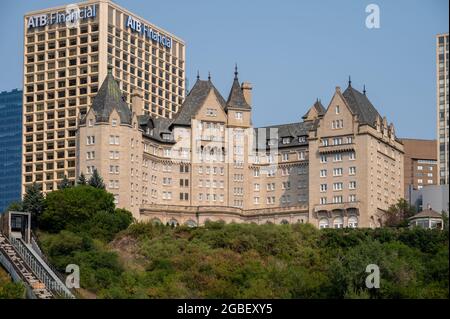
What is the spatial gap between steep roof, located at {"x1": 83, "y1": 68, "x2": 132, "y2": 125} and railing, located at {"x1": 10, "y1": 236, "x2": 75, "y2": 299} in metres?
32.7

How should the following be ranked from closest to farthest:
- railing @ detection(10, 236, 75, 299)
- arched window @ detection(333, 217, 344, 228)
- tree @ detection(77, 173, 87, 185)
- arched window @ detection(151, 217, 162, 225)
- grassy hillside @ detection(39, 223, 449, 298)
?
grassy hillside @ detection(39, 223, 449, 298), railing @ detection(10, 236, 75, 299), arched window @ detection(151, 217, 162, 225), tree @ detection(77, 173, 87, 185), arched window @ detection(333, 217, 344, 228)

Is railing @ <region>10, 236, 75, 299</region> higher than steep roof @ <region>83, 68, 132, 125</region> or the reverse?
the reverse

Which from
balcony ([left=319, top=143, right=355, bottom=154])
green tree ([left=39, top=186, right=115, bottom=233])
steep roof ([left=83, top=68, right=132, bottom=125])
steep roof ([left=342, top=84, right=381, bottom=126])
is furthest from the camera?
steep roof ([left=342, top=84, right=381, bottom=126])

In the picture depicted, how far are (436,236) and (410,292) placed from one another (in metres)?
33.7

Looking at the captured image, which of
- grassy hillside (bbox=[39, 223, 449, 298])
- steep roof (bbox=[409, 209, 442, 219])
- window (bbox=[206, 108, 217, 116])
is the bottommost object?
grassy hillside (bbox=[39, 223, 449, 298])

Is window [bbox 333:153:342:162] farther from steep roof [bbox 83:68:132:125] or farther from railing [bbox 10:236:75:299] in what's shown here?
railing [bbox 10:236:75:299]

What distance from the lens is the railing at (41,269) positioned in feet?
422

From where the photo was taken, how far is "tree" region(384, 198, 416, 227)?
174750mm

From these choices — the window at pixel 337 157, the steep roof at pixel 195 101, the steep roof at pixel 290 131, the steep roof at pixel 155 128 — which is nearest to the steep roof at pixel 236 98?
the steep roof at pixel 195 101

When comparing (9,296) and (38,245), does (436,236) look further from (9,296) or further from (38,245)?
(9,296)

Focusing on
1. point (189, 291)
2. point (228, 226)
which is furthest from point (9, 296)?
point (228, 226)

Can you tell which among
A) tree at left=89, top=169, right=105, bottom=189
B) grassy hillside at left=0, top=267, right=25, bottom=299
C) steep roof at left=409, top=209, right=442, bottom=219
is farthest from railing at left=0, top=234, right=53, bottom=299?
steep roof at left=409, top=209, right=442, bottom=219

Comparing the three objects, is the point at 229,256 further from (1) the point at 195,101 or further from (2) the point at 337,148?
(1) the point at 195,101

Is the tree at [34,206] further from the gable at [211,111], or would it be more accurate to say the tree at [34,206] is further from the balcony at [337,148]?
the balcony at [337,148]
